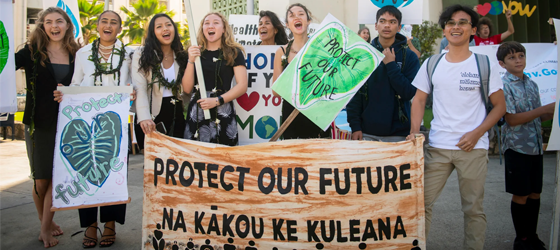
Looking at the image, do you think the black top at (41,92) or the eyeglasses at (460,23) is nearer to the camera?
the eyeglasses at (460,23)

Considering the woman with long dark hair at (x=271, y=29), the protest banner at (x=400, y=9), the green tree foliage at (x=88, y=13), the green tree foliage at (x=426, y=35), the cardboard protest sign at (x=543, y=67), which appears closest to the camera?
the protest banner at (x=400, y=9)

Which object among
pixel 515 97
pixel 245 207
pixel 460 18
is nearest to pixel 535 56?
pixel 515 97

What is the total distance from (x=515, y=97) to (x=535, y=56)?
2325 millimetres

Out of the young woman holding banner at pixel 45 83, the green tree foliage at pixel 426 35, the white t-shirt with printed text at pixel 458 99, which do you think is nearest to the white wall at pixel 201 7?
the green tree foliage at pixel 426 35

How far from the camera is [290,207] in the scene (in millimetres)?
2883

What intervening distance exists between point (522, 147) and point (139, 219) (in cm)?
350

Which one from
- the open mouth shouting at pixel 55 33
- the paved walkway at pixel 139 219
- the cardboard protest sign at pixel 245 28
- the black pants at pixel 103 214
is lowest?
the paved walkway at pixel 139 219

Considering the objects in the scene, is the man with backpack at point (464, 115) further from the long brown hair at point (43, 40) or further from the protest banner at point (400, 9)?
the long brown hair at point (43, 40)

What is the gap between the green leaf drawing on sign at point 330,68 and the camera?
3.16m

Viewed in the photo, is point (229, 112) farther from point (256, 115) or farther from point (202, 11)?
point (202, 11)

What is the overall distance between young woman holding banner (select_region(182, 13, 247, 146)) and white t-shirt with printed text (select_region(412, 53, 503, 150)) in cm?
152

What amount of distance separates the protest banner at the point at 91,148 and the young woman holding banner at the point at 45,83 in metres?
0.28

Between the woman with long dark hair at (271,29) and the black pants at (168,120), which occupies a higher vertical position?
the woman with long dark hair at (271,29)

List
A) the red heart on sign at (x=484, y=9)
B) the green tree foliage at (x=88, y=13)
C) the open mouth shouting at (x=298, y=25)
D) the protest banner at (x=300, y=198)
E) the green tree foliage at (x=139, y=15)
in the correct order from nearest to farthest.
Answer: the protest banner at (x=300, y=198) → the open mouth shouting at (x=298, y=25) → the red heart on sign at (x=484, y=9) → the green tree foliage at (x=88, y=13) → the green tree foliage at (x=139, y=15)
